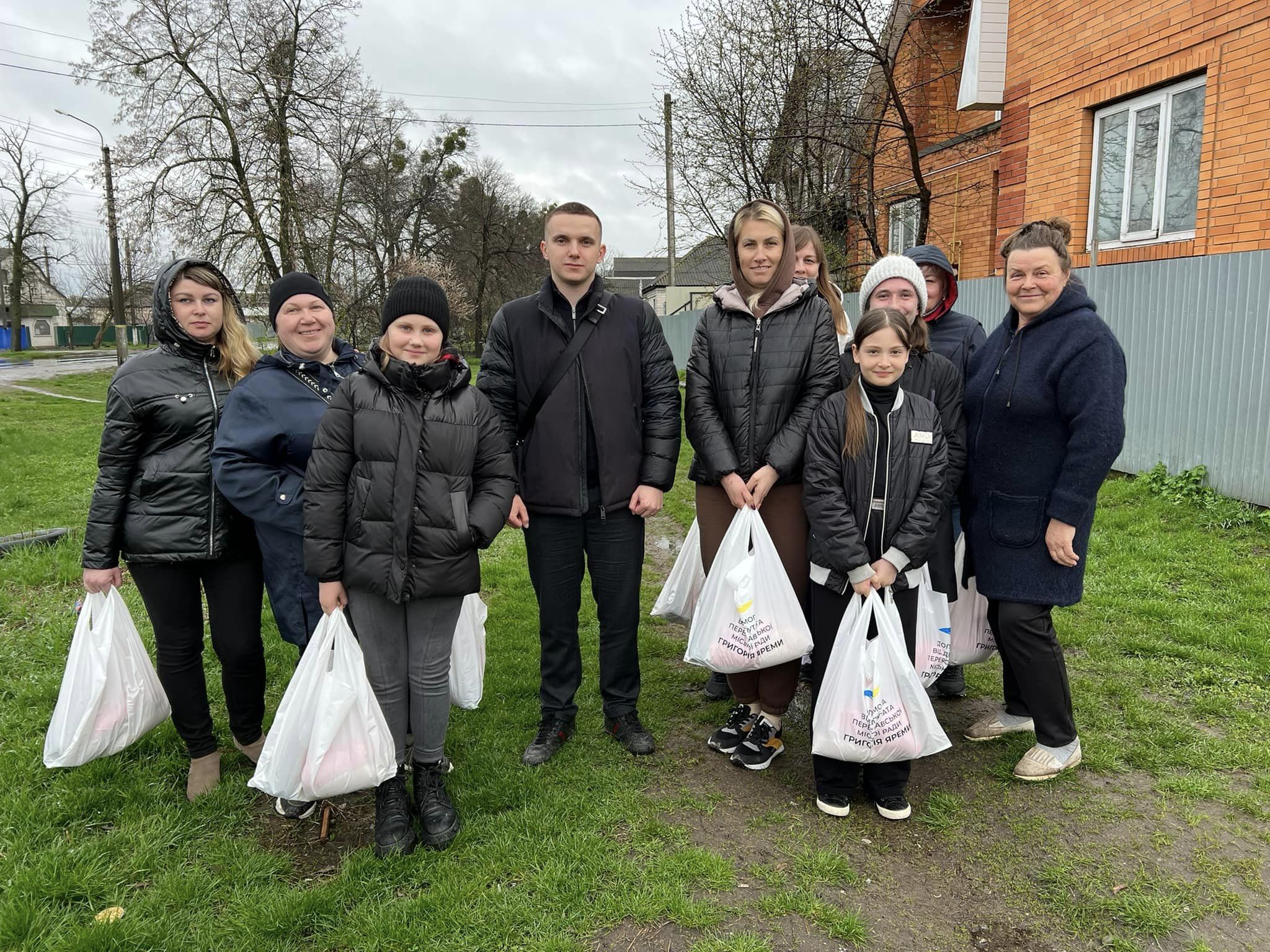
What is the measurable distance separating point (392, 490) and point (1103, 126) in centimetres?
936

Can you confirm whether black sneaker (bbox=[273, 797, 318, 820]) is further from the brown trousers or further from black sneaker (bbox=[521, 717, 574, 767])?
the brown trousers

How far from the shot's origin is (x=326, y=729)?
2.57 m

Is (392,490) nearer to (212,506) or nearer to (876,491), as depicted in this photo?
(212,506)

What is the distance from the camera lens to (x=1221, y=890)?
2500mm

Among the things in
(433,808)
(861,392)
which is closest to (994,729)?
(861,392)

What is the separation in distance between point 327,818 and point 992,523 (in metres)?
2.78

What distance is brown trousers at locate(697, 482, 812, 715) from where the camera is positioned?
3195 mm

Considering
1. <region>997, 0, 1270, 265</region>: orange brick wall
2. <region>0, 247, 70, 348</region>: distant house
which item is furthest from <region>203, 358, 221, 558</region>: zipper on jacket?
<region>0, 247, 70, 348</region>: distant house

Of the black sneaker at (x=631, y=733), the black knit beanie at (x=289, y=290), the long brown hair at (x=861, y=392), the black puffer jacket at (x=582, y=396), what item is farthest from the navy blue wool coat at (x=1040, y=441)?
the black knit beanie at (x=289, y=290)

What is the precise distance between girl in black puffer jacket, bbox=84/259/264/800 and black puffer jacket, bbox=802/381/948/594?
7.18ft

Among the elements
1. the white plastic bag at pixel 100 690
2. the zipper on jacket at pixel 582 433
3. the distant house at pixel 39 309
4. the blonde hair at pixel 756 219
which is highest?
the distant house at pixel 39 309

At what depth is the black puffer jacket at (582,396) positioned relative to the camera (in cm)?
329

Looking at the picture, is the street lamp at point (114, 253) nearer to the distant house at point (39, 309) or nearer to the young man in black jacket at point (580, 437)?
the young man in black jacket at point (580, 437)

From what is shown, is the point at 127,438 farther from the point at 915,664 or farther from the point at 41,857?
the point at 915,664
